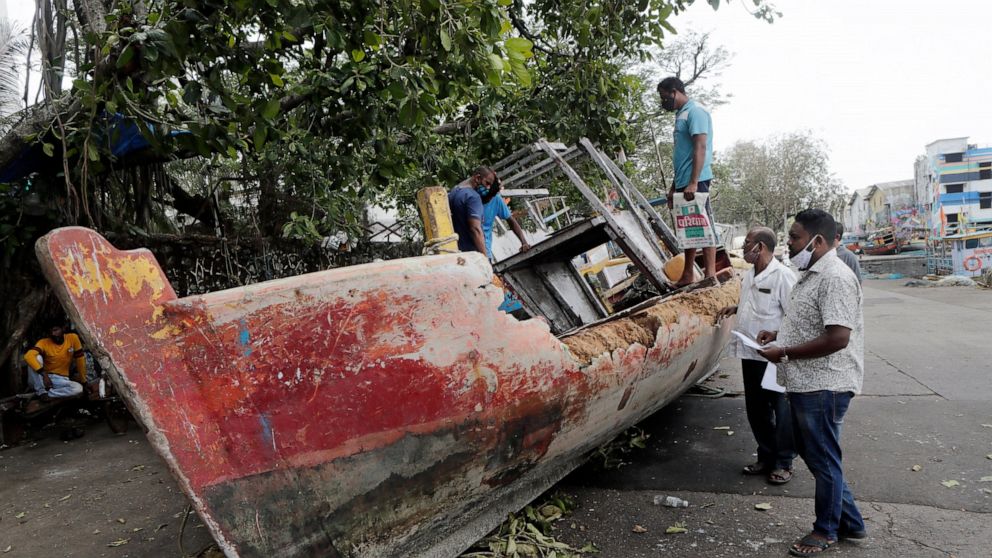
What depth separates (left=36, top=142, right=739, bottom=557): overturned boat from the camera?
6.46 feet

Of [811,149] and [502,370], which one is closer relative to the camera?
[502,370]

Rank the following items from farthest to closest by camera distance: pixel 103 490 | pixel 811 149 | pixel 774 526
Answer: pixel 811 149, pixel 103 490, pixel 774 526

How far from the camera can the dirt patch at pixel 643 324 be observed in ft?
9.60

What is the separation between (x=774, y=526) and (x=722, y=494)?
0.44 metres

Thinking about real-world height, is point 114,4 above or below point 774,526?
above

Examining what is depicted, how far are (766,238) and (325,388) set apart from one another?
8.70 ft

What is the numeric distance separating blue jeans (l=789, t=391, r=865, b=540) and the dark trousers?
77 cm

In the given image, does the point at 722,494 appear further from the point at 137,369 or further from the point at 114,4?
the point at 114,4

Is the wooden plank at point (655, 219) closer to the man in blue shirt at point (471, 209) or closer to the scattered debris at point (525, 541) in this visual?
the man in blue shirt at point (471, 209)

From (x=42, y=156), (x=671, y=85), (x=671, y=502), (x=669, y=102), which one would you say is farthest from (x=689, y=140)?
(x=42, y=156)

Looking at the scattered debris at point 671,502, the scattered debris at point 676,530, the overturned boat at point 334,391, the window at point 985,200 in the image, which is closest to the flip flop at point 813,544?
the scattered debris at point 676,530

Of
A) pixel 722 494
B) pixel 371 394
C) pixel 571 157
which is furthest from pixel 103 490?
pixel 571 157

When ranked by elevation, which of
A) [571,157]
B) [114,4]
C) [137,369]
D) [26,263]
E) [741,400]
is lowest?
[741,400]

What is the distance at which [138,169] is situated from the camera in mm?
6602
